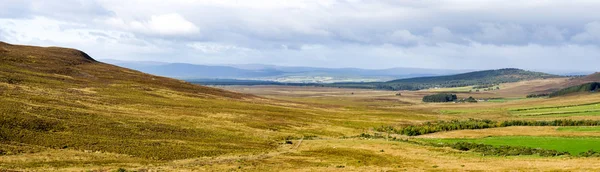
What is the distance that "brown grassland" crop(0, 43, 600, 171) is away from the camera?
187 feet

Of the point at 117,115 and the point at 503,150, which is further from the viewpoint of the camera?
the point at 117,115

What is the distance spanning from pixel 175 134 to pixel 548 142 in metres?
54.4

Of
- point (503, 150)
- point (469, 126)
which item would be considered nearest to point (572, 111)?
point (469, 126)

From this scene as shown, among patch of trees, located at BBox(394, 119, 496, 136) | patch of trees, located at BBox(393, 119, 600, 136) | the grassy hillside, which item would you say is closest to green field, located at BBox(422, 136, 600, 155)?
patch of trees, located at BBox(394, 119, 496, 136)

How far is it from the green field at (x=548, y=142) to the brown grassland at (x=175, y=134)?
8218 millimetres

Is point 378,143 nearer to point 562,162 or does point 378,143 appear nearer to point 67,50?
point 562,162

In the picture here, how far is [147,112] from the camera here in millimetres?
100125

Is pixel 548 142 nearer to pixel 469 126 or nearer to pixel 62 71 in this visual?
pixel 469 126

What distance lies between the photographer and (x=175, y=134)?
268ft

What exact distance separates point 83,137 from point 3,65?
63.4 meters

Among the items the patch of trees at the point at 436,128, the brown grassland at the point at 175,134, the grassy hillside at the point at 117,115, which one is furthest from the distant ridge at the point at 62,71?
the patch of trees at the point at 436,128

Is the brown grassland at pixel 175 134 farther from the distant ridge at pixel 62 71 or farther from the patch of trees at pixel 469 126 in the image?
the patch of trees at pixel 469 126

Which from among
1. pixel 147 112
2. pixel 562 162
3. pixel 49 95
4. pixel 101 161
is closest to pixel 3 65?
pixel 49 95

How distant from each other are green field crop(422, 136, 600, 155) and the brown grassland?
8.22m
